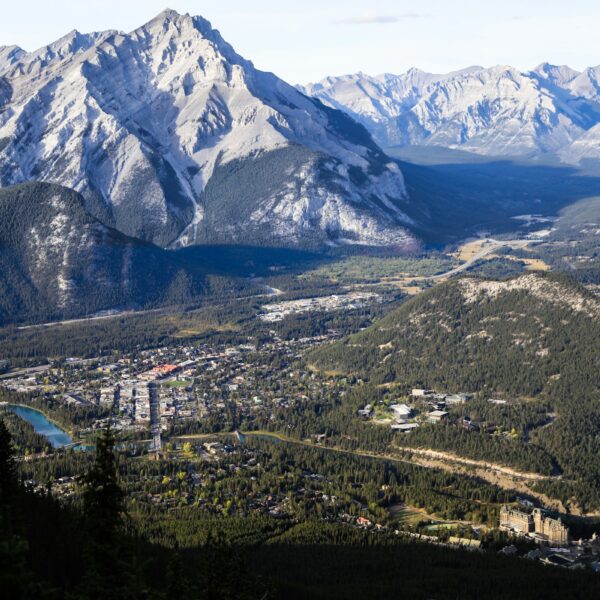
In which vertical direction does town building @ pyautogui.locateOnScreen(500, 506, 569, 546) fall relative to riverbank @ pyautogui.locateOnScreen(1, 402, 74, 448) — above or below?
below

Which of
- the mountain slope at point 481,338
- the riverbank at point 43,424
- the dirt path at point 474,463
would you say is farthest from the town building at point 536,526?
the riverbank at point 43,424

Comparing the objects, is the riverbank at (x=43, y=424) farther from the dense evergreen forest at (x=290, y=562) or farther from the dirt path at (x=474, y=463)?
the dirt path at (x=474, y=463)

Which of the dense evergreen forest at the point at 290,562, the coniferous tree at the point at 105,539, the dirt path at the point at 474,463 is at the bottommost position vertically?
the dirt path at the point at 474,463

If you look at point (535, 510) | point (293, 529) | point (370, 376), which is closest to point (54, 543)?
point (293, 529)

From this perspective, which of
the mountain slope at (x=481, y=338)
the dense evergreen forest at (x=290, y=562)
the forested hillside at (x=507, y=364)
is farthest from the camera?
the mountain slope at (x=481, y=338)

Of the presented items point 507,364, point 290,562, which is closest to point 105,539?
point 290,562

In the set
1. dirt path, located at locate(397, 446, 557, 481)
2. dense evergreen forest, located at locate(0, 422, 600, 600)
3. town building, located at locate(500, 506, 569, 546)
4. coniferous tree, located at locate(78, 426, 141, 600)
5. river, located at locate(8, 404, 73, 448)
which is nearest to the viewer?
coniferous tree, located at locate(78, 426, 141, 600)

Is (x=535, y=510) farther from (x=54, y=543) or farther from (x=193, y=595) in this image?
(x=193, y=595)

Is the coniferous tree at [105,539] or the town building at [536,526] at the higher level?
the coniferous tree at [105,539]

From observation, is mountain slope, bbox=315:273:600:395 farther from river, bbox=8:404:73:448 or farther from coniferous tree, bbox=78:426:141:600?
coniferous tree, bbox=78:426:141:600

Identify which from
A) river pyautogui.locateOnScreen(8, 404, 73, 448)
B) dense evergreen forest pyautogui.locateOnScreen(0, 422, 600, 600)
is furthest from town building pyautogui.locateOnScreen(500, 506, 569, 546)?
river pyautogui.locateOnScreen(8, 404, 73, 448)
